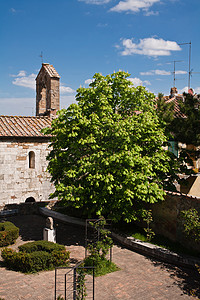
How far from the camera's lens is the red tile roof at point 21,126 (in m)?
19.2

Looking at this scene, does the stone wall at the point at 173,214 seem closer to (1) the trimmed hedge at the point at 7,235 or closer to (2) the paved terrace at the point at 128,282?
(2) the paved terrace at the point at 128,282

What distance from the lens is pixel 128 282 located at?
374 inches

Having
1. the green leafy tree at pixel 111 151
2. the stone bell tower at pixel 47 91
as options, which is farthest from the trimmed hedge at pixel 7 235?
the stone bell tower at pixel 47 91

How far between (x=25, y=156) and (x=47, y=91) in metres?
5.76

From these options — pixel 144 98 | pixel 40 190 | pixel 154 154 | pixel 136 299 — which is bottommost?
pixel 136 299

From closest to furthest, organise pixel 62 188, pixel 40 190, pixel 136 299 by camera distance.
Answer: pixel 136 299 → pixel 62 188 → pixel 40 190

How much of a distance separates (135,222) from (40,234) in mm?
4747

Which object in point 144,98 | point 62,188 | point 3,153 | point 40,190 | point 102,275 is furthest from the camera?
point 40,190

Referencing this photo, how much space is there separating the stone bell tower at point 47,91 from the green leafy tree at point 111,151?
8710 mm

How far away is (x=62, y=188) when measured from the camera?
1233 centimetres

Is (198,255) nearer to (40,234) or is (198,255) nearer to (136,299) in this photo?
(136,299)

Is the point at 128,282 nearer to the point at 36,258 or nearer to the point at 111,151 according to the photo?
the point at 36,258

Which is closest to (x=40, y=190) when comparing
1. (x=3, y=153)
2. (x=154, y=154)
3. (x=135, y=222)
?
(x=3, y=153)

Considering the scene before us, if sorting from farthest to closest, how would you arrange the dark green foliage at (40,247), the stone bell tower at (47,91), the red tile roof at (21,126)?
the stone bell tower at (47,91) < the red tile roof at (21,126) < the dark green foliage at (40,247)
